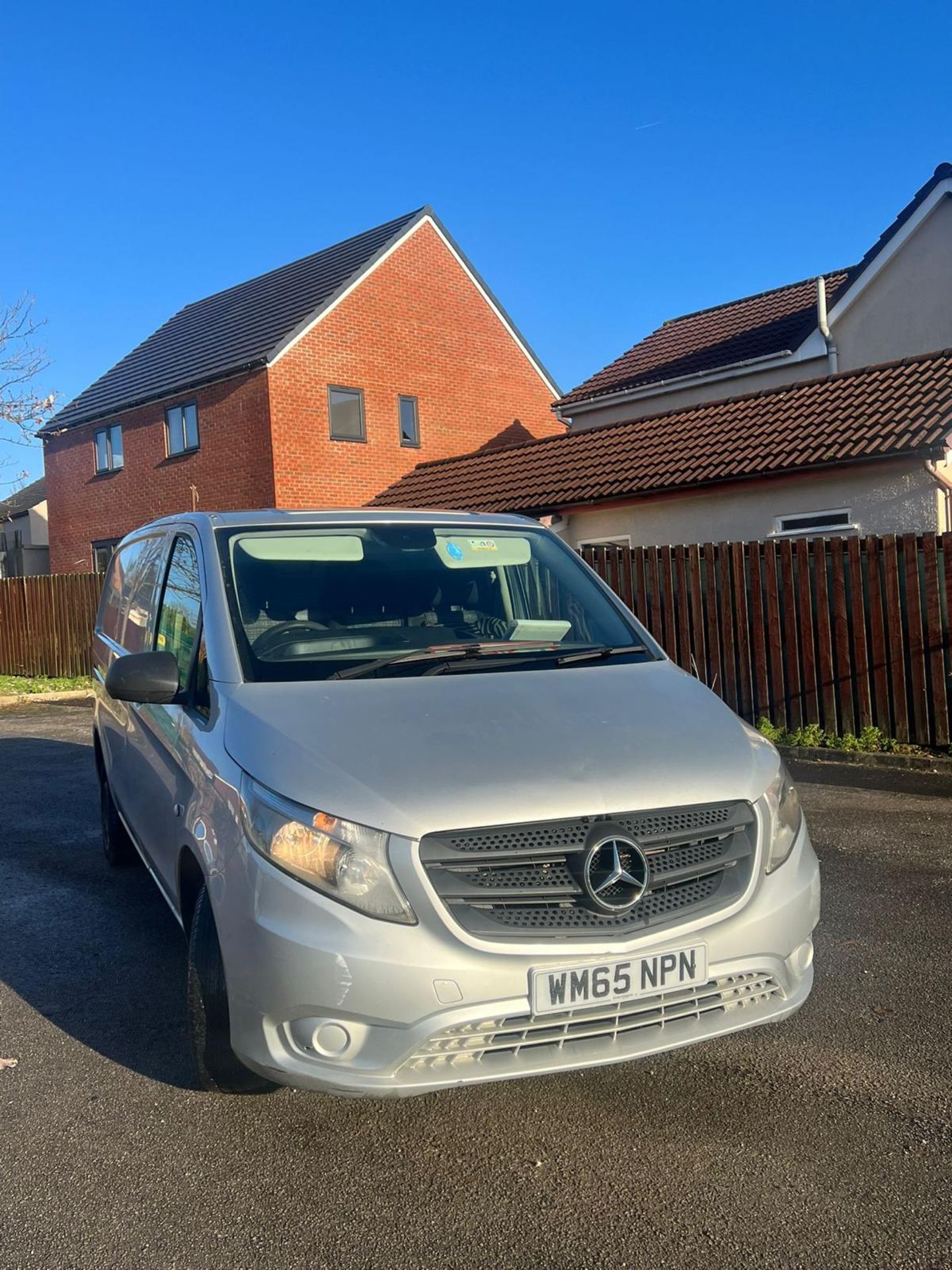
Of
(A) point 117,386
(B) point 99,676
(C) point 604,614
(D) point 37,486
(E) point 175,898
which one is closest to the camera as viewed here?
(E) point 175,898

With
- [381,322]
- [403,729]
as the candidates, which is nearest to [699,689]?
[403,729]

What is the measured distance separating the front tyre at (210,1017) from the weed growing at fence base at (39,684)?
14.9 m

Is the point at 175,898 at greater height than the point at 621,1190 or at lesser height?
greater

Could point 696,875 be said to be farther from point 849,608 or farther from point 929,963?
point 849,608

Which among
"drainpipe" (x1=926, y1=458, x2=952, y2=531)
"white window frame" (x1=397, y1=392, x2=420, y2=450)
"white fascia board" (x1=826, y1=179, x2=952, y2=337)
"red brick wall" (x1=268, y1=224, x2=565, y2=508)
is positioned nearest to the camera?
"drainpipe" (x1=926, y1=458, x2=952, y2=531)

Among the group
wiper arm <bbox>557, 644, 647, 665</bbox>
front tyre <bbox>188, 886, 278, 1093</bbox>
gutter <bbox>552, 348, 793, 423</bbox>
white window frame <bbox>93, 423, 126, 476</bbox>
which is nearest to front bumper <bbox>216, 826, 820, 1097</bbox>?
front tyre <bbox>188, 886, 278, 1093</bbox>

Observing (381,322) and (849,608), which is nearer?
(849,608)

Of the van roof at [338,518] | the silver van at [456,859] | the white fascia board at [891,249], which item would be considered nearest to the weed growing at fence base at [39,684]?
the van roof at [338,518]

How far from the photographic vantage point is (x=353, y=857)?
2.81 meters

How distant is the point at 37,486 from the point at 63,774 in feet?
159

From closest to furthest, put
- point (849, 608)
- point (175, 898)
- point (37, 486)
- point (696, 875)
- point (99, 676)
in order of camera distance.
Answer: point (696, 875)
point (175, 898)
point (99, 676)
point (849, 608)
point (37, 486)

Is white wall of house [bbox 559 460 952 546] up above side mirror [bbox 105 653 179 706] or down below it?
above

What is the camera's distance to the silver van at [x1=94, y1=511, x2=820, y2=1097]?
2777 millimetres

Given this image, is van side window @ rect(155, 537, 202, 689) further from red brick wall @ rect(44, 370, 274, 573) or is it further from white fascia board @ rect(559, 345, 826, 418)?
red brick wall @ rect(44, 370, 274, 573)
